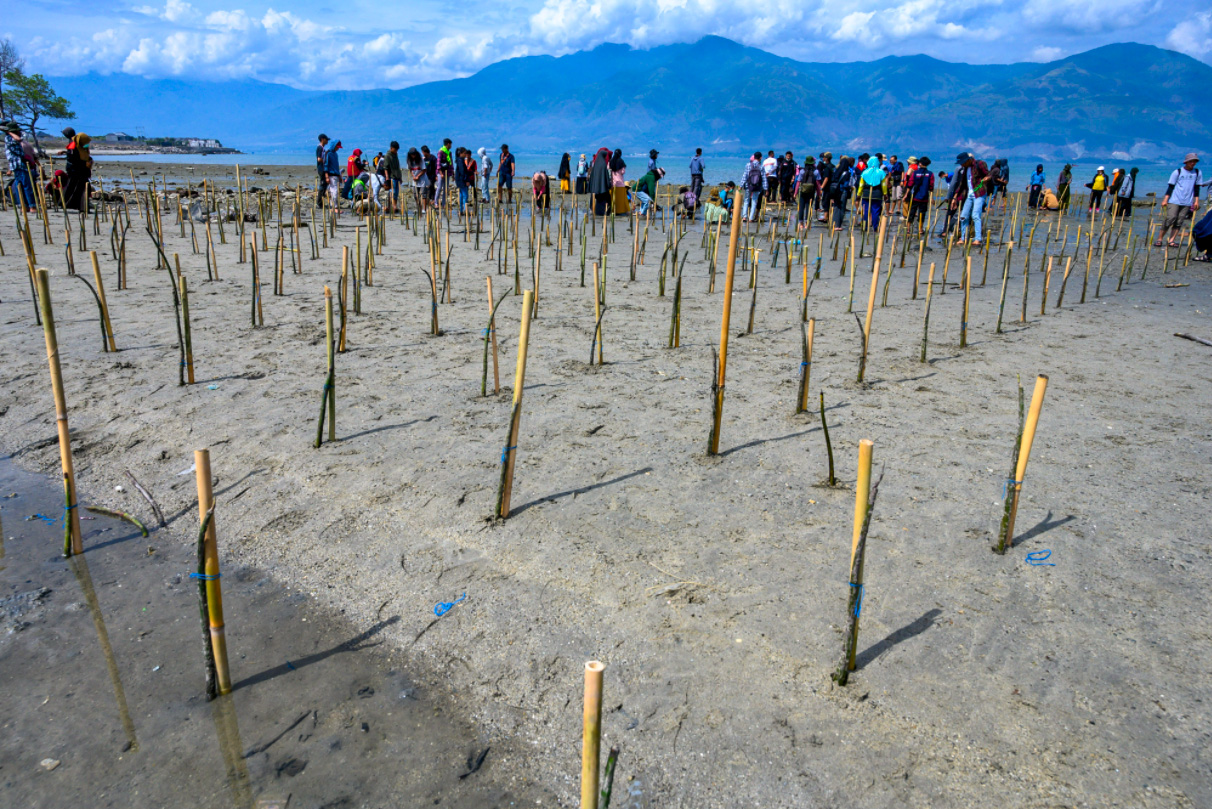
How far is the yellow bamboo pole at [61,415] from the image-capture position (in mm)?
2385

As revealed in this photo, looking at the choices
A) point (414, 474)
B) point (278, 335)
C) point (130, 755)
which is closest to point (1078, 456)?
point (414, 474)

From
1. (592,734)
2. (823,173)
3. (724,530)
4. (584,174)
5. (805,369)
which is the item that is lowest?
(724,530)

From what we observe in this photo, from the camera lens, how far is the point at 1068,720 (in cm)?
195

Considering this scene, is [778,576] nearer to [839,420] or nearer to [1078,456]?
[839,420]

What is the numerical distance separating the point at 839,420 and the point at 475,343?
289cm

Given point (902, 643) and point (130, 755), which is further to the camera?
point (902, 643)

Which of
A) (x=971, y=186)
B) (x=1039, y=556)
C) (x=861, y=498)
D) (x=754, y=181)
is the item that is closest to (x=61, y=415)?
Answer: (x=861, y=498)

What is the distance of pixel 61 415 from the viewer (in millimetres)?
2549

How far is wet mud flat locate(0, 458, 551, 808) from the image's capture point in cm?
182

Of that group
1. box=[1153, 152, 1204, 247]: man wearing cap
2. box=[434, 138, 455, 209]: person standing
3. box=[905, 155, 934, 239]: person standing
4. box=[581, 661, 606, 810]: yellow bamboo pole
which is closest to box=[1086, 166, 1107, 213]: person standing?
box=[1153, 152, 1204, 247]: man wearing cap

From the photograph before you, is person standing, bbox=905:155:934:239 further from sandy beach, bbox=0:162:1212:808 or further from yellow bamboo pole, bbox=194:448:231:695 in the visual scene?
yellow bamboo pole, bbox=194:448:231:695

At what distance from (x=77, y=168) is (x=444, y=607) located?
11677 millimetres

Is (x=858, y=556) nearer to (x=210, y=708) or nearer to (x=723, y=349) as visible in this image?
(x=723, y=349)

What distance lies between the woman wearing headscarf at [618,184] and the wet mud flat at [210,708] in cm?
1172
